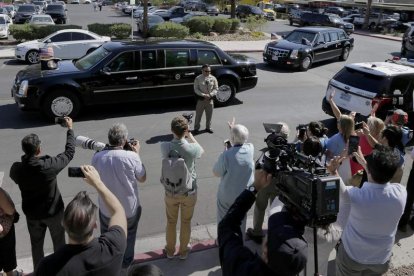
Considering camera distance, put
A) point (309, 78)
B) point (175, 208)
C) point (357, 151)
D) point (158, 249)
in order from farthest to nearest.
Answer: point (309, 78)
point (158, 249)
point (175, 208)
point (357, 151)

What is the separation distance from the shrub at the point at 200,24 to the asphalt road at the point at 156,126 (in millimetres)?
11488

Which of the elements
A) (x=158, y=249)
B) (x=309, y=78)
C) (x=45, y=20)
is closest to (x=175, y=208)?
(x=158, y=249)

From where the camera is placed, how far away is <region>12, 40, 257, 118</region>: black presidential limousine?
9.65 m

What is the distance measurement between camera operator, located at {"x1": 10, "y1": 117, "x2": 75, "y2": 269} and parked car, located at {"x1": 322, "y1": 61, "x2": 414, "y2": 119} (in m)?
6.59

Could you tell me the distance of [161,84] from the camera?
1069cm

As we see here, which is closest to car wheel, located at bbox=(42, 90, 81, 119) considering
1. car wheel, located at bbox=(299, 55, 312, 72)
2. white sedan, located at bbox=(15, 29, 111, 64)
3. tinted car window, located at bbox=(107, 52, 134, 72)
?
tinted car window, located at bbox=(107, 52, 134, 72)

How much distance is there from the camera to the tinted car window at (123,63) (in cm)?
1010

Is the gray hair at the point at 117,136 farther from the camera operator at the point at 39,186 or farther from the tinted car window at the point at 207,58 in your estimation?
the tinted car window at the point at 207,58

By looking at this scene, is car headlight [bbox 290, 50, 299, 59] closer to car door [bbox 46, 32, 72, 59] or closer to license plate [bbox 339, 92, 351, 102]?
license plate [bbox 339, 92, 351, 102]

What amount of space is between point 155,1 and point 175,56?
46087mm

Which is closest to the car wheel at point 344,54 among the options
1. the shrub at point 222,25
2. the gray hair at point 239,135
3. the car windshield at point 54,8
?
the shrub at point 222,25

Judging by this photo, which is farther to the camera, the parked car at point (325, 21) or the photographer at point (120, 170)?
the parked car at point (325, 21)

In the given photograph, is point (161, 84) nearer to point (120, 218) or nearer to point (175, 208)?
point (175, 208)

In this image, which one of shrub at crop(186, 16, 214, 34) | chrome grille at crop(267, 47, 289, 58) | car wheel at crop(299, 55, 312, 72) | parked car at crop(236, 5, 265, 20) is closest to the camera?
chrome grille at crop(267, 47, 289, 58)
